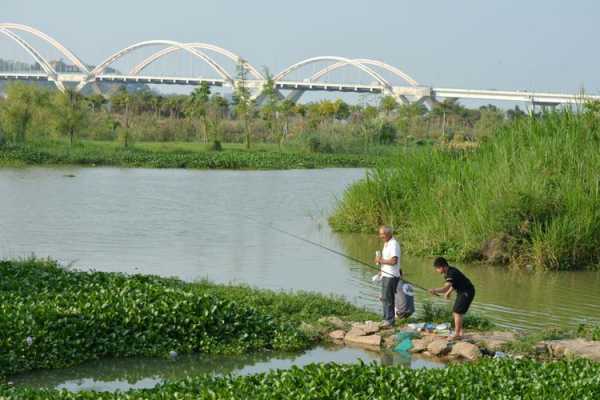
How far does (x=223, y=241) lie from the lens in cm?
1933

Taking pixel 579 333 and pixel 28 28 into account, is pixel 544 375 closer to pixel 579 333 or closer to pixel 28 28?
pixel 579 333

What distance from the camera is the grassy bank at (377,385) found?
281 inches

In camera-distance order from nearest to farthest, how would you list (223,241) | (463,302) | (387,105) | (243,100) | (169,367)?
(169,367) → (463,302) → (223,241) → (243,100) → (387,105)

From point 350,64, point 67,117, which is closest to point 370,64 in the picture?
point 350,64

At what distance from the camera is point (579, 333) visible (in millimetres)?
10430

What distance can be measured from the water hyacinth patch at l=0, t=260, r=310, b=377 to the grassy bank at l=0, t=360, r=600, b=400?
1443mm

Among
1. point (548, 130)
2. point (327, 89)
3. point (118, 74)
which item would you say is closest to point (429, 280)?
point (548, 130)

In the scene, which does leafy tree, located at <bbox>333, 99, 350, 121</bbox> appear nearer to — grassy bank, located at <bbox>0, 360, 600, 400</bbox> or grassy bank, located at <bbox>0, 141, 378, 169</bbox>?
grassy bank, located at <bbox>0, 141, 378, 169</bbox>

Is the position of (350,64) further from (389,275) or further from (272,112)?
(389,275)

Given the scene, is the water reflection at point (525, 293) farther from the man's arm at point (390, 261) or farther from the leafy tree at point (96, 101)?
the leafy tree at point (96, 101)

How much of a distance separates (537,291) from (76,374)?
782 cm

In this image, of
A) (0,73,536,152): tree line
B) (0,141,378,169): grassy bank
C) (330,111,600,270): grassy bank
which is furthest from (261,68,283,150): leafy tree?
(330,111,600,270): grassy bank

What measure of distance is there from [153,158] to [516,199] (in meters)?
28.0

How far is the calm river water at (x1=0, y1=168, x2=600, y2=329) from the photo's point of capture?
1409 cm
